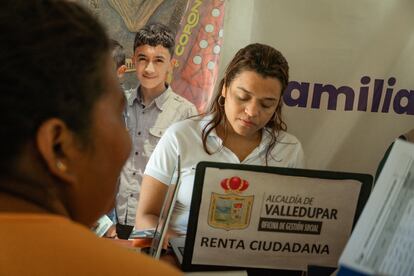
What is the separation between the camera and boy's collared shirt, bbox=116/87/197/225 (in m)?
1.86

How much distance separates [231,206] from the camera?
1.05 meters

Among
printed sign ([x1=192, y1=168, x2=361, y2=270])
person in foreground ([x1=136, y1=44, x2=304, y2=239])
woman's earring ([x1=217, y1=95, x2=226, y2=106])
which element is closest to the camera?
printed sign ([x1=192, y1=168, x2=361, y2=270])

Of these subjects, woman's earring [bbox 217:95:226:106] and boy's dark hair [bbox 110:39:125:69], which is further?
boy's dark hair [bbox 110:39:125:69]

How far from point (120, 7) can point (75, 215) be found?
1313mm

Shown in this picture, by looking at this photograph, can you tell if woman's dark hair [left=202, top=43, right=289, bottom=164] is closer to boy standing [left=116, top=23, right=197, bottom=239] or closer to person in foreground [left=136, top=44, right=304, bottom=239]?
person in foreground [left=136, top=44, right=304, bottom=239]

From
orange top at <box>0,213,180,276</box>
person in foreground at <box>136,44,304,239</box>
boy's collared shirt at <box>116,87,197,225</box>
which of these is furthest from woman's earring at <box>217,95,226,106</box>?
orange top at <box>0,213,180,276</box>

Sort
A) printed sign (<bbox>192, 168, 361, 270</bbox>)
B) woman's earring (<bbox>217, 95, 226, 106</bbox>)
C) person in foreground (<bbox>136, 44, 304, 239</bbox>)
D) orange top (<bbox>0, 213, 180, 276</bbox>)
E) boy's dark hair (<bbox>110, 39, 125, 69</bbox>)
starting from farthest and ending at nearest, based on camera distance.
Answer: boy's dark hair (<bbox>110, 39, 125, 69</bbox>) < woman's earring (<bbox>217, 95, 226, 106</bbox>) < person in foreground (<bbox>136, 44, 304, 239</bbox>) < printed sign (<bbox>192, 168, 361, 270</bbox>) < orange top (<bbox>0, 213, 180, 276</bbox>)

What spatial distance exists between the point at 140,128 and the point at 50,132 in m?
1.33

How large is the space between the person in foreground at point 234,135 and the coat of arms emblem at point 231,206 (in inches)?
16.8

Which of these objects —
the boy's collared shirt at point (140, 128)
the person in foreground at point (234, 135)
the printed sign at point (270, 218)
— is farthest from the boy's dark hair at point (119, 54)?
the printed sign at point (270, 218)

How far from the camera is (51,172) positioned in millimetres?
561

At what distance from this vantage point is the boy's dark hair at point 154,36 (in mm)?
1810

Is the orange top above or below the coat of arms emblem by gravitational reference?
above

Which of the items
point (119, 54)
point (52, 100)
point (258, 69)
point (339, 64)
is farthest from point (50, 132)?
point (339, 64)
